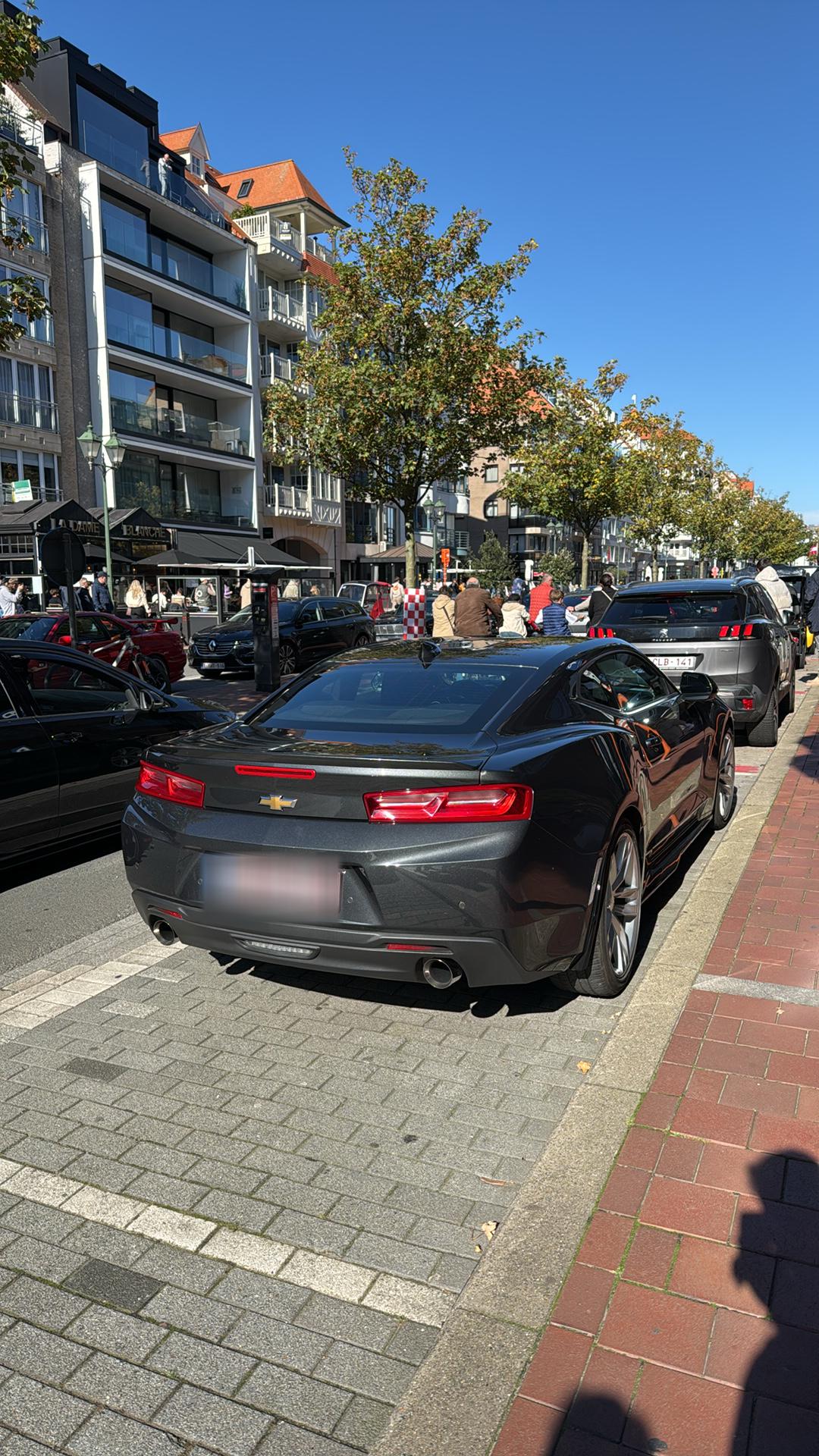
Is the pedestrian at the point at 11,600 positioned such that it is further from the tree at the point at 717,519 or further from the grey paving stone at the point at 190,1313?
the tree at the point at 717,519

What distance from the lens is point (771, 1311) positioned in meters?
2.48

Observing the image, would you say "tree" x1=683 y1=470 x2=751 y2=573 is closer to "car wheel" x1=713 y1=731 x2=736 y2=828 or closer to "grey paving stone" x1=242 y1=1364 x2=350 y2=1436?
"car wheel" x1=713 y1=731 x2=736 y2=828

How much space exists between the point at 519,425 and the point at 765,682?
17680 millimetres

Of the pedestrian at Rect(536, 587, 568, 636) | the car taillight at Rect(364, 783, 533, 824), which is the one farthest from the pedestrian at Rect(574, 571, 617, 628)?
the car taillight at Rect(364, 783, 533, 824)

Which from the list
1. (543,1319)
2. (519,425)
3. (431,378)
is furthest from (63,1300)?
(519,425)

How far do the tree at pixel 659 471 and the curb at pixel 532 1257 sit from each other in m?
42.4

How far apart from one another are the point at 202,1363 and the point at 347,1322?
0.34m

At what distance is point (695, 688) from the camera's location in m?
6.60

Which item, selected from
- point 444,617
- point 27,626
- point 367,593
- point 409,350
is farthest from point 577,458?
point 27,626

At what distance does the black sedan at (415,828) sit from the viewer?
357cm

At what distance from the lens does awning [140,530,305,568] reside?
2856 centimetres

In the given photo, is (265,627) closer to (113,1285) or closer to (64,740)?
(64,740)

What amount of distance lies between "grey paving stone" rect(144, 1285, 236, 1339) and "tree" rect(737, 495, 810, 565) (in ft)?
276

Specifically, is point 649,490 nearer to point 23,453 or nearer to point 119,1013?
point 23,453
